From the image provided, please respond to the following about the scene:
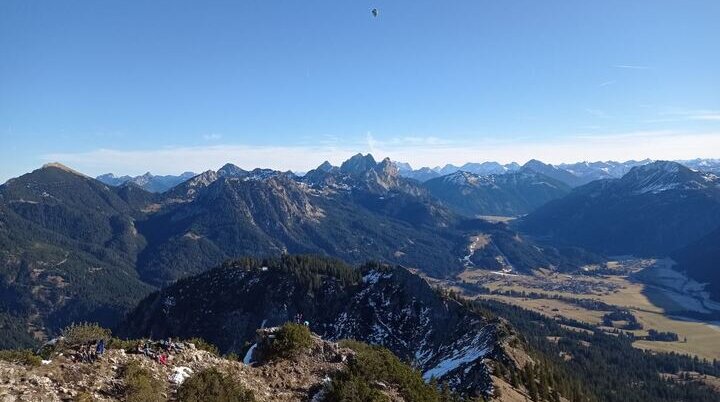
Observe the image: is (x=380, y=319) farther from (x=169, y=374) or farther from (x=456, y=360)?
(x=169, y=374)

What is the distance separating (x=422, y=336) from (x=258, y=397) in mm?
108927

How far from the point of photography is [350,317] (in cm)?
16925

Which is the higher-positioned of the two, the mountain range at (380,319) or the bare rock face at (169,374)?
the bare rock face at (169,374)

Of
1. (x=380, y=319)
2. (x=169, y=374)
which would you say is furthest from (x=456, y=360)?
(x=169, y=374)

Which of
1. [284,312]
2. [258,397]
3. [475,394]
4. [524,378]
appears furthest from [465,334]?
[258,397]

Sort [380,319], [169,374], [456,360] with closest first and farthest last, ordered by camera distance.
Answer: [169,374]
[456,360]
[380,319]

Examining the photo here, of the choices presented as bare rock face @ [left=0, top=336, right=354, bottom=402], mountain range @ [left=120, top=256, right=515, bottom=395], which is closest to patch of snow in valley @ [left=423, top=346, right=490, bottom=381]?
mountain range @ [left=120, top=256, right=515, bottom=395]

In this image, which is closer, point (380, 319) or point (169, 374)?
point (169, 374)

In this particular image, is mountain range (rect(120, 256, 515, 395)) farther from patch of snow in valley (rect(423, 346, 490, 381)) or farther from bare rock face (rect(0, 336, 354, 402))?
bare rock face (rect(0, 336, 354, 402))

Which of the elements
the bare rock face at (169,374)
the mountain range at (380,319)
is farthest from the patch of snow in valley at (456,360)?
the bare rock face at (169,374)

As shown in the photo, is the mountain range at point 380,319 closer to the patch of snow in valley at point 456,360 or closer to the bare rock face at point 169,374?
the patch of snow in valley at point 456,360

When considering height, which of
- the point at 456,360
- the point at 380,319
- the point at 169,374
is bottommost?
the point at 380,319

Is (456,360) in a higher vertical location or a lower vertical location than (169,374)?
lower

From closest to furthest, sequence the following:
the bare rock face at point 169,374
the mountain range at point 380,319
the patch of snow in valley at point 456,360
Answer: the bare rock face at point 169,374 < the patch of snow in valley at point 456,360 < the mountain range at point 380,319
